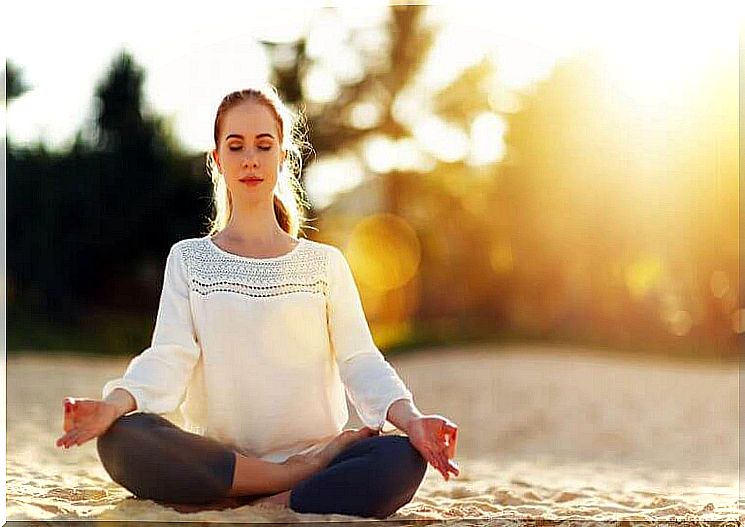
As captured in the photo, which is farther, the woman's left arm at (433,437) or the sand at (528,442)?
the sand at (528,442)

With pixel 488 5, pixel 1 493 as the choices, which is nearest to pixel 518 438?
pixel 1 493

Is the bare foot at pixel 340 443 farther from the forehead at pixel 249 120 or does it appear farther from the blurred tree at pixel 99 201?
the blurred tree at pixel 99 201

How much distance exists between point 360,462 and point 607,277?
13640 millimetres

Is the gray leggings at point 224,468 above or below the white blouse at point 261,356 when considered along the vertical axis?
below

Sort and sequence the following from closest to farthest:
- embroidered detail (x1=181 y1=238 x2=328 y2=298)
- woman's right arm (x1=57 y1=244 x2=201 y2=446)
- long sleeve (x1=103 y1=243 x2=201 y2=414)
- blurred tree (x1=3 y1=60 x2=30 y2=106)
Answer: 1. woman's right arm (x1=57 y1=244 x2=201 y2=446)
2. long sleeve (x1=103 y1=243 x2=201 y2=414)
3. embroidered detail (x1=181 y1=238 x2=328 y2=298)
4. blurred tree (x1=3 y1=60 x2=30 y2=106)

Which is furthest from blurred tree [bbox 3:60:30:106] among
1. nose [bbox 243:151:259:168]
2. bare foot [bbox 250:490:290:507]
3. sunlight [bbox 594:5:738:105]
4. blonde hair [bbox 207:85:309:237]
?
bare foot [bbox 250:490:290:507]

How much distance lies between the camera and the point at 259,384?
2.90 metres

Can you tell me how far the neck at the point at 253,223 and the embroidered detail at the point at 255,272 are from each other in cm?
8

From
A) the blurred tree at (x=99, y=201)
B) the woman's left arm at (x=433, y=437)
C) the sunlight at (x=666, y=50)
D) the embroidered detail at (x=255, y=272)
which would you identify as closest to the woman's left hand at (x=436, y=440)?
the woman's left arm at (x=433, y=437)

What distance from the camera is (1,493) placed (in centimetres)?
346

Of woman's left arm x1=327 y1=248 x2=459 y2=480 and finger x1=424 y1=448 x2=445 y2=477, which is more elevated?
woman's left arm x1=327 y1=248 x2=459 y2=480

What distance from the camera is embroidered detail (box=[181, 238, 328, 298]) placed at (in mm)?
2934

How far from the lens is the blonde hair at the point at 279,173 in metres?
3.05

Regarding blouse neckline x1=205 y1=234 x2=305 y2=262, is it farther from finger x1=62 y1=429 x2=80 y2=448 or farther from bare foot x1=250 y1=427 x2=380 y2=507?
finger x1=62 y1=429 x2=80 y2=448
